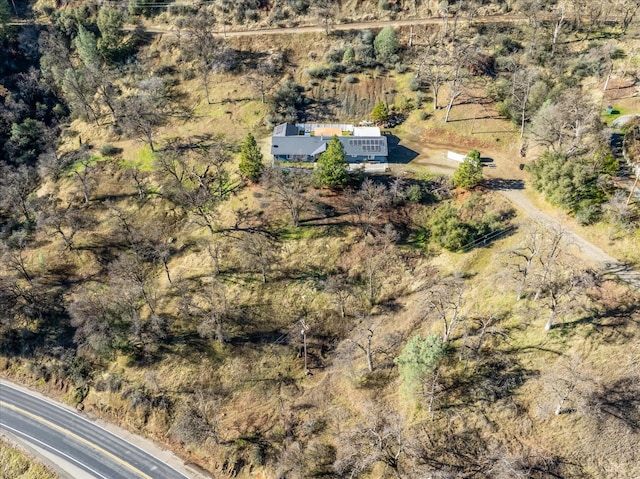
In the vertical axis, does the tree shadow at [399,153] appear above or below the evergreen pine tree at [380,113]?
below

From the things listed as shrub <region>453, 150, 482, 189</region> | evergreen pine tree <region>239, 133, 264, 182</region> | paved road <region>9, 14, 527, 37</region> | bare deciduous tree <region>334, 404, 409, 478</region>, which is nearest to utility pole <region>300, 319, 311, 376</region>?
bare deciduous tree <region>334, 404, 409, 478</region>

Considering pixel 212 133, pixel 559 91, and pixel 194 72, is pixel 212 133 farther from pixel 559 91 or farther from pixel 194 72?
pixel 559 91

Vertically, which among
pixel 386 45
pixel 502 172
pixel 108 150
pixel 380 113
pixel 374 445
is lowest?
pixel 374 445

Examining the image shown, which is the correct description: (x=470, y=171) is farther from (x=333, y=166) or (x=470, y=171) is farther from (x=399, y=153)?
(x=333, y=166)

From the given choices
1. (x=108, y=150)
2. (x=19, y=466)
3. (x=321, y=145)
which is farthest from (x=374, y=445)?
(x=108, y=150)

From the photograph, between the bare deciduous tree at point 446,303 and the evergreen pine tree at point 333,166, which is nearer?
the bare deciduous tree at point 446,303

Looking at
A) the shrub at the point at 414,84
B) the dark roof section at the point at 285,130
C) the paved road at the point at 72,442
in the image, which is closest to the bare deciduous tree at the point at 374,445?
the paved road at the point at 72,442

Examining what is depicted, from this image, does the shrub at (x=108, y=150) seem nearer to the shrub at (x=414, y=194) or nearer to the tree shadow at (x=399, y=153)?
the tree shadow at (x=399, y=153)
